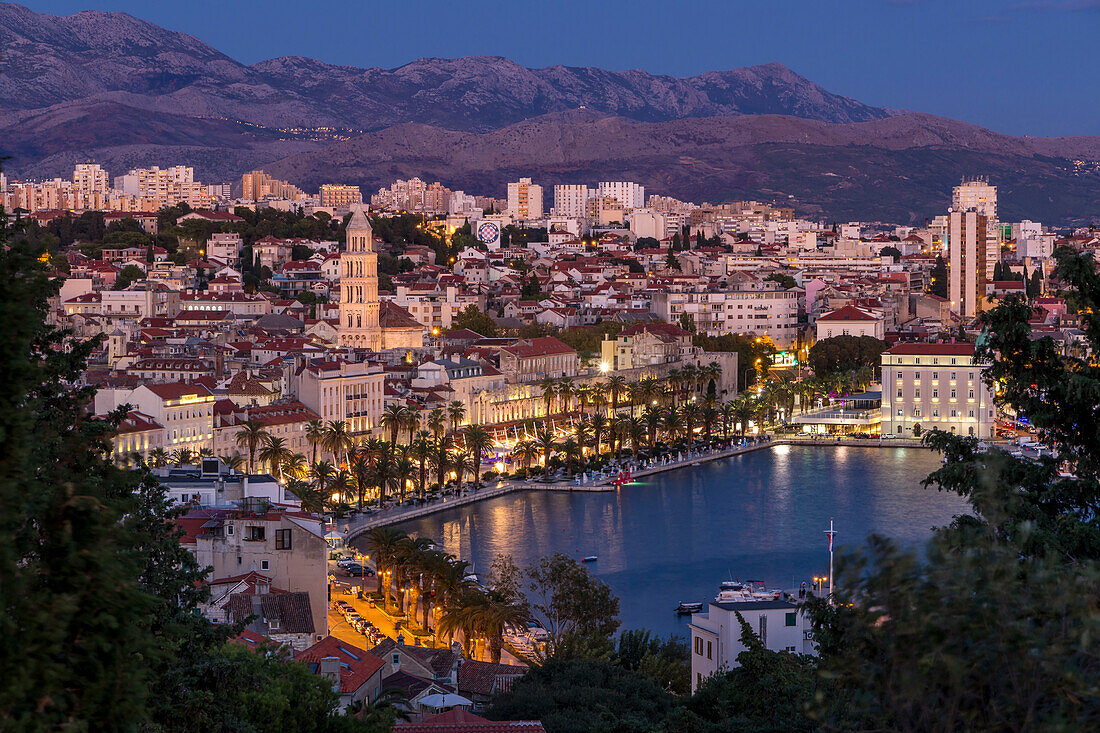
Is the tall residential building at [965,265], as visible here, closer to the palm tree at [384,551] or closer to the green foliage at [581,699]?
the palm tree at [384,551]

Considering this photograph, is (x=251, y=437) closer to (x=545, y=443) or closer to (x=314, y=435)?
(x=314, y=435)

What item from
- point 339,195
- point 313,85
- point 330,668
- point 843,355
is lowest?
point 330,668

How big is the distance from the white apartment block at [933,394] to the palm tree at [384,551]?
18758 mm

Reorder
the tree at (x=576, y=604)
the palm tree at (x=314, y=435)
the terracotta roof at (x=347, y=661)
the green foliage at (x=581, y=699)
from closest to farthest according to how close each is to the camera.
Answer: the green foliage at (x=581, y=699)
the terracotta roof at (x=347, y=661)
the tree at (x=576, y=604)
the palm tree at (x=314, y=435)

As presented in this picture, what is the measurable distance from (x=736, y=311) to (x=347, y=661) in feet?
116

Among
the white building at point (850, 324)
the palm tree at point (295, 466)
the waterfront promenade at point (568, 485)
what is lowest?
the waterfront promenade at point (568, 485)

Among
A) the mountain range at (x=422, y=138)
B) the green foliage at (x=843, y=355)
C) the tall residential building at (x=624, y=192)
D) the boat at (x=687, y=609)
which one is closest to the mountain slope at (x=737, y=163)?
the mountain range at (x=422, y=138)

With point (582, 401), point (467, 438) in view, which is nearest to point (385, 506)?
point (467, 438)

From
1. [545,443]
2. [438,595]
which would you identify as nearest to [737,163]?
[545,443]

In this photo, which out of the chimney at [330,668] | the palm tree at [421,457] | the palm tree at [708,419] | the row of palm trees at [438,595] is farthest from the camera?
the palm tree at [708,419]

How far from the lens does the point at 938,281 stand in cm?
6328

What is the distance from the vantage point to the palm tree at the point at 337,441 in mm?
24038

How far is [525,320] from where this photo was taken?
42500 mm

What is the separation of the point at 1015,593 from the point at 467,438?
2359cm
